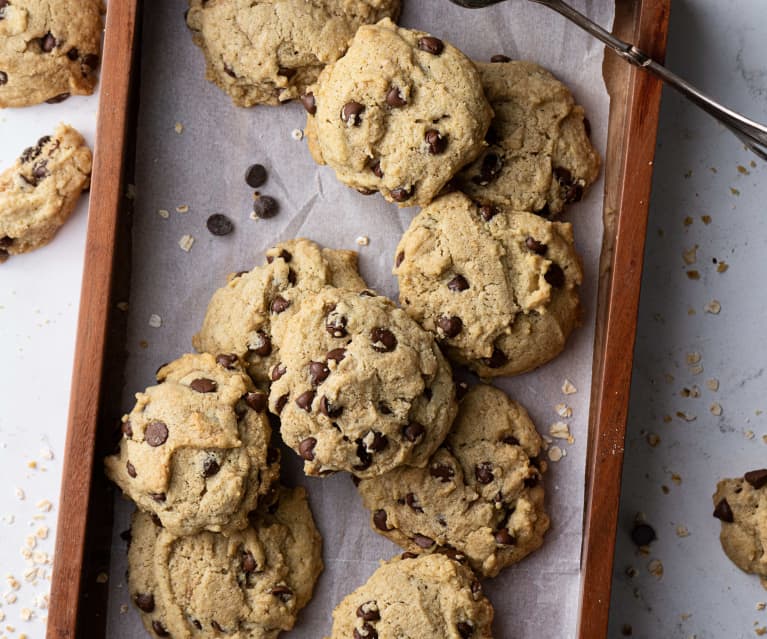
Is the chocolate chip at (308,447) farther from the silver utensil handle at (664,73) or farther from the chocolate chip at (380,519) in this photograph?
the silver utensil handle at (664,73)

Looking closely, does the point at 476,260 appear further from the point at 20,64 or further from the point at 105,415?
the point at 20,64

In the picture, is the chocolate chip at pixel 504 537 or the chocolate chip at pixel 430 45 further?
the chocolate chip at pixel 504 537

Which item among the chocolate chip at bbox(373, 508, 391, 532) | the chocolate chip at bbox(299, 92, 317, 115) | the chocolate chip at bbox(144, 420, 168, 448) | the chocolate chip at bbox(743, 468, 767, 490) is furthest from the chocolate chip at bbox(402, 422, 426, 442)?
the chocolate chip at bbox(743, 468, 767, 490)

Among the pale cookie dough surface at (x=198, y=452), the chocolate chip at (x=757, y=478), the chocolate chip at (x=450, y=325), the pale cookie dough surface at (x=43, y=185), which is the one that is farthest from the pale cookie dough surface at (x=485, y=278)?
the pale cookie dough surface at (x=43, y=185)

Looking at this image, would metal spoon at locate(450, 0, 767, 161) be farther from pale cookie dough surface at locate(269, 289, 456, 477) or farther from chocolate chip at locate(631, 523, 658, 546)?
chocolate chip at locate(631, 523, 658, 546)

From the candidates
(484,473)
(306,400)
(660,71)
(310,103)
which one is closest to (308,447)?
(306,400)

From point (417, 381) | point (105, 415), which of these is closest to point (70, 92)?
point (105, 415)
